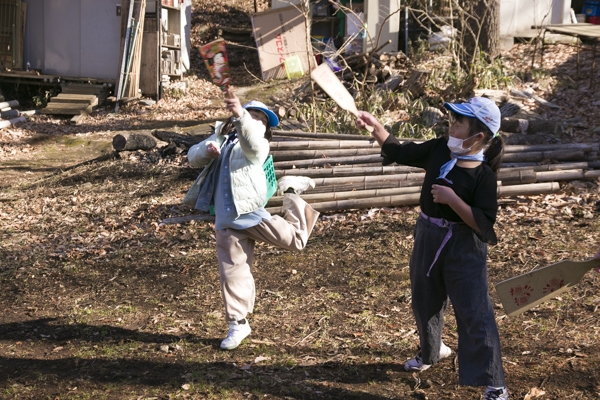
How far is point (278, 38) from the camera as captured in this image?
58.3 ft

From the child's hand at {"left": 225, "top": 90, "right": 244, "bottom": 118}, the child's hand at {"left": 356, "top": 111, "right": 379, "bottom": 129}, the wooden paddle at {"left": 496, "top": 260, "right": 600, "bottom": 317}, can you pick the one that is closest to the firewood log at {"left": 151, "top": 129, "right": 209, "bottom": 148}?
the child's hand at {"left": 225, "top": 90, "right": 244, "bottom": 118}

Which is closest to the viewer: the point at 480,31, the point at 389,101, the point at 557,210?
the point at 557,210

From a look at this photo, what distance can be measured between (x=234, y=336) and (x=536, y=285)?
1944 millimetres

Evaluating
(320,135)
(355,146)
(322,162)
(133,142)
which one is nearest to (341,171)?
(322,162)

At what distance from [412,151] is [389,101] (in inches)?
340

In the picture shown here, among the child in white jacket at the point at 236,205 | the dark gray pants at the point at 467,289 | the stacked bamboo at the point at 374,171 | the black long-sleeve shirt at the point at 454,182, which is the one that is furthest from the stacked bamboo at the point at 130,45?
the dark gray pants at the point at 467,289

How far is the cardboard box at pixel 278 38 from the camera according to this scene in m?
17.6

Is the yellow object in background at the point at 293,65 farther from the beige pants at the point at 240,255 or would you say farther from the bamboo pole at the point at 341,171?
the beige pants at the point at 240,255

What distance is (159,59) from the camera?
1625 cm

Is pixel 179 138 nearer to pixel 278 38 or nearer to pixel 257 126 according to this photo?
pixel 257 126

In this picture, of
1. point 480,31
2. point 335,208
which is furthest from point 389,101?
point 335,208

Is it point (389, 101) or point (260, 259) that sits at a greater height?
point (389, 101)

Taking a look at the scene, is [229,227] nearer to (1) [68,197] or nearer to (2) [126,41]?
(1) [68,197]

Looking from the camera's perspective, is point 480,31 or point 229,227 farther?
point 480,31
